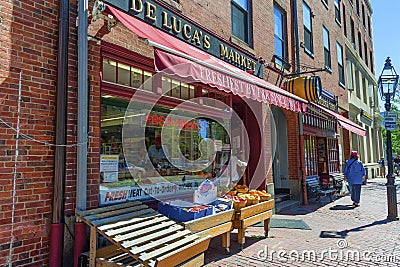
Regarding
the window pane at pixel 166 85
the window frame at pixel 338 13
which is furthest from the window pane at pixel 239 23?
the window frame at pixel 338 13

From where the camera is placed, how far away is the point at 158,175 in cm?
589

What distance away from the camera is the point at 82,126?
4.01 meters

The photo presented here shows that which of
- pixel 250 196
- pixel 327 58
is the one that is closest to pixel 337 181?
pixel 327 58

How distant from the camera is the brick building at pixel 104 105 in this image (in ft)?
11.9

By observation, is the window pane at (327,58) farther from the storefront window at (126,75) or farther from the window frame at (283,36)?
the storefront window at (126,75)

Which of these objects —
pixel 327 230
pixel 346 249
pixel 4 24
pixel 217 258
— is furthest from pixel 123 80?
pixel 327 230

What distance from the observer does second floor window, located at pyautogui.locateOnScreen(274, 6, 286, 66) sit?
10.5 metres

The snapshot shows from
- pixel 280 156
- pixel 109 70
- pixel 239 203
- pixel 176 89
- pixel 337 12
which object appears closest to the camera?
pixel 109 70

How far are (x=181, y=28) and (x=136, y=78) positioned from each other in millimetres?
1477

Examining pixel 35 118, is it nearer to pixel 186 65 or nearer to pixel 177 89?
pixel 186 65

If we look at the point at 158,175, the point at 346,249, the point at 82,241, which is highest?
the point at 158,175

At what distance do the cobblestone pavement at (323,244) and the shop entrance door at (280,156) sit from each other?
242 centimetres

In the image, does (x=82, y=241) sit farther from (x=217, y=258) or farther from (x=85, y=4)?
(x=85, y=4)

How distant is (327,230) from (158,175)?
400 cm
